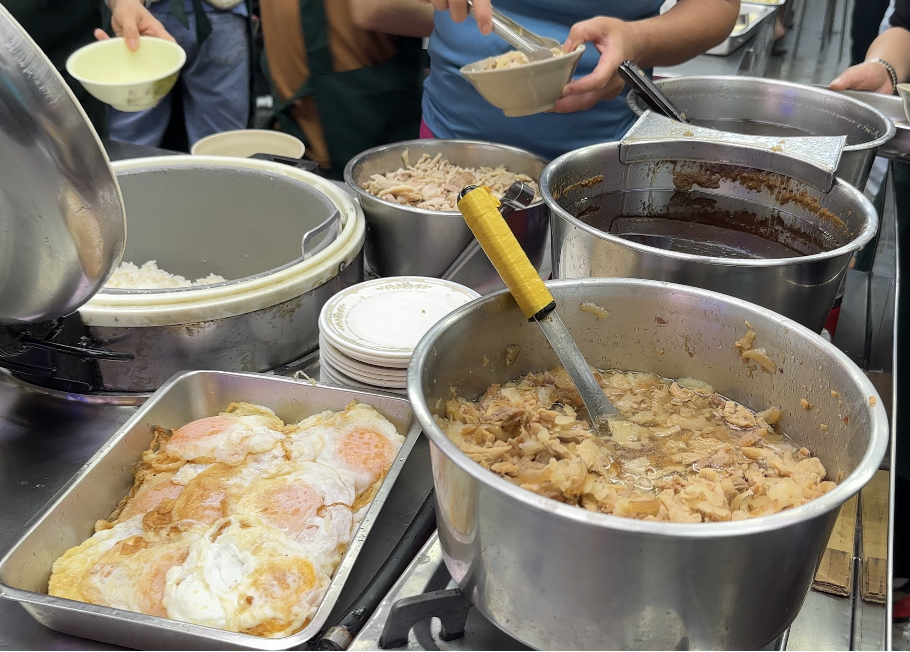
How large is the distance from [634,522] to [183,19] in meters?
3.78

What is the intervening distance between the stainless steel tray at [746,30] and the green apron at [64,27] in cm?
323

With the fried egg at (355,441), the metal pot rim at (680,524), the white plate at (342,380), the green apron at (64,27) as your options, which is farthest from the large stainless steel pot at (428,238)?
the green apron at (64,27)

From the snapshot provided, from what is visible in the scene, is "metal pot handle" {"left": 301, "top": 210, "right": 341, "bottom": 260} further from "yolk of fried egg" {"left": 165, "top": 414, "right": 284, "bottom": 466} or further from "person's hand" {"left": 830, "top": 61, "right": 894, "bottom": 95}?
"person's hand" {"left": 830, "top": 61, "right": 894, "bottom": 95}

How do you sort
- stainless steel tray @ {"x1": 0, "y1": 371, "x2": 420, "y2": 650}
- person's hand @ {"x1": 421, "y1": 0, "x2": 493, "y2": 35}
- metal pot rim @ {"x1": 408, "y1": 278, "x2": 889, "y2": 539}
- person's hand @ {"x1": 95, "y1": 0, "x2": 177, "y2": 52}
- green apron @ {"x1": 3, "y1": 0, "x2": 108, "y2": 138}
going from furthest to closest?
green apron @ {"x1": 3, "y1": 0, "x2": 108, "y2": 138} < person's hand @ {"x1": 95, "y1": 0, "x2": 177, "y2": 52} < person's hand @ {"x1": 421, "y1": 0, "x2": 493, "y2": 35} < stainless steel tray @ {"x1": 0, "y1": 371, "x2": 420, "y2": 650} < metal pot rim @ {"x1": 408, "y1": 278, "x2": 889, "y2": 539}

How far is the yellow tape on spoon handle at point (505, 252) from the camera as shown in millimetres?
966

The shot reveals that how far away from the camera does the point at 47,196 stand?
857 millimetres

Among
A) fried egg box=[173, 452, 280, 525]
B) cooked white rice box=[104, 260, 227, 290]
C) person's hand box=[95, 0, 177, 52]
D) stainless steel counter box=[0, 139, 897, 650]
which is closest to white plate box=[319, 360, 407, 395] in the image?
stainless steel counter box=[0, 139, 897, 650]

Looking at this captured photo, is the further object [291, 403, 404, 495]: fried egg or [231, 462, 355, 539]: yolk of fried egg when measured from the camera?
[291, 403, 404, 495]: fried egg

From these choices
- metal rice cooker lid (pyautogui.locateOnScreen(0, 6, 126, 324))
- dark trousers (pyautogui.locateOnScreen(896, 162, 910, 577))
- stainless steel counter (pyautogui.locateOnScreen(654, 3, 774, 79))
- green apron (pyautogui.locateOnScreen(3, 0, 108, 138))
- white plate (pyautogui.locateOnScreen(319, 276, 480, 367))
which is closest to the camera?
metal rice cooker lid (pyautogui.locateOnScreen(0, 6, 126, 324))

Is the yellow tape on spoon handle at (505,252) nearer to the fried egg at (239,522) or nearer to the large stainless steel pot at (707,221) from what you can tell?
the large stainless steel pot at (707,221)

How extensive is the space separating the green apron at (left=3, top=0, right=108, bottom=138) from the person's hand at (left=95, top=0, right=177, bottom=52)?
52 centimetres

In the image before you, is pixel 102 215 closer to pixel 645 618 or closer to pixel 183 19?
pixel 645 618

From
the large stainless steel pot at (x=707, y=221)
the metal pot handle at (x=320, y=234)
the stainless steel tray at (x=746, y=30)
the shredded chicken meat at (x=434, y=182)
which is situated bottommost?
the stainless steel tray at (x=746, y=30)

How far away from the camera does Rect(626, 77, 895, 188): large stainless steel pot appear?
175cm
